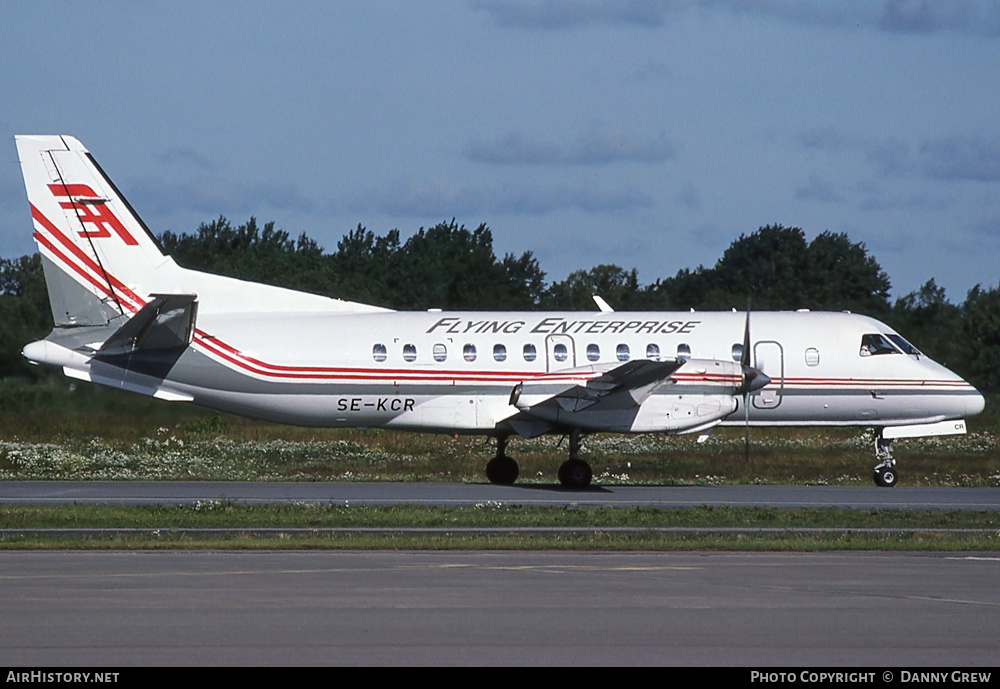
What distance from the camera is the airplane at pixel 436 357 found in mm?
26438

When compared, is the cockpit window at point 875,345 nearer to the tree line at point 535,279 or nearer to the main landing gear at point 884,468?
the main landing gear at point 884,468

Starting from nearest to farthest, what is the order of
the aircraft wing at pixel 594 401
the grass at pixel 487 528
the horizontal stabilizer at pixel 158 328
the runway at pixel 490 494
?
the grass at pixel 487 528 → the runway at pixel 490 494 → the horizontal stabilizer at pixel 158 328 → the aircraft wing at pixel 594 401

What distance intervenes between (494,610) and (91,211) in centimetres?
1859

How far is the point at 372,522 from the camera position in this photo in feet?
65.2

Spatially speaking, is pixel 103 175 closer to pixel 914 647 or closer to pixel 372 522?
pixel 372 522

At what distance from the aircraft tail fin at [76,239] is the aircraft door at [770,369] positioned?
13404 mm

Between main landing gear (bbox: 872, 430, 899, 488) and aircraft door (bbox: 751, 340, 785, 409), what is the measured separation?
2811 mm

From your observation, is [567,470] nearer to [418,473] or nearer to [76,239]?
[418,473]

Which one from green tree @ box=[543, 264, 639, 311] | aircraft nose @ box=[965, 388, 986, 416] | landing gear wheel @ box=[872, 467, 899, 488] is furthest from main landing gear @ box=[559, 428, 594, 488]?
green tree @ box=[543, 264, 639, 311]

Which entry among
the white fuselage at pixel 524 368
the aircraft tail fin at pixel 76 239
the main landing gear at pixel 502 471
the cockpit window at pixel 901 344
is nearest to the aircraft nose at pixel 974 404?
the white fuselage at pixel 524 368

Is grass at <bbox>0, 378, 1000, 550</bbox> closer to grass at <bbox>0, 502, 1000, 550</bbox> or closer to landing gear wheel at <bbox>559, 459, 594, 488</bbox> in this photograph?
grass at <bbox>0, 502, 1000, 550</bbox>

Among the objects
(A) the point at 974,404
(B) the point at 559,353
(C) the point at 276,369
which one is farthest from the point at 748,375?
(C) the point at 276,369

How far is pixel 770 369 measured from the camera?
93.7ft
